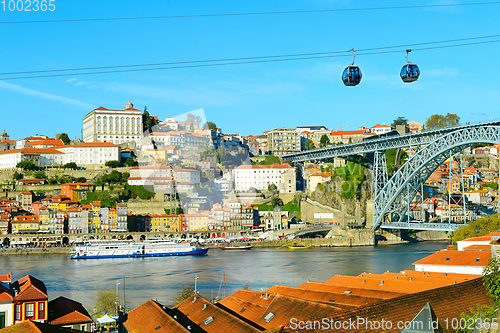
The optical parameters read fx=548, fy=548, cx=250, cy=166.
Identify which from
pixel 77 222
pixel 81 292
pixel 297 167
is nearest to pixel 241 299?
pixel 81 292

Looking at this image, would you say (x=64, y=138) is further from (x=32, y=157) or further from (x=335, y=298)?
(x=335, y=298)

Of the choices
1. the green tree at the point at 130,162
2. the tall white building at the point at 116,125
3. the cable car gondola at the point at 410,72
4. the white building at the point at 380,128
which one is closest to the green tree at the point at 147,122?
the tall white building at the point at 116,125

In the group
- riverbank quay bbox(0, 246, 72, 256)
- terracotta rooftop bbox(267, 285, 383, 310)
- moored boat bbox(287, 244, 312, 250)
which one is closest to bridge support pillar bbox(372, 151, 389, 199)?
moored boat bbox(287, 244, 312, 250)

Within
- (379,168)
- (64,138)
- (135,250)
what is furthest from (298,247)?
(64,138)

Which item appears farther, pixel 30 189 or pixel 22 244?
pixel 30 189

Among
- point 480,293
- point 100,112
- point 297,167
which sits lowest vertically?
point 480,293

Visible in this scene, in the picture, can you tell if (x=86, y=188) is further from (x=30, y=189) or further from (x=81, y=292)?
(x=81, y=292)

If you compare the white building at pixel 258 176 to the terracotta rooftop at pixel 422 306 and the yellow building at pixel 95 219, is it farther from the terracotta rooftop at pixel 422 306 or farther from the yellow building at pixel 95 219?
the terracotta rooftop at pixel 422 306
